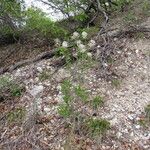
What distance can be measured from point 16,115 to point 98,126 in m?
1.28

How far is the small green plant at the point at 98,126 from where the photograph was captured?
6.03 m

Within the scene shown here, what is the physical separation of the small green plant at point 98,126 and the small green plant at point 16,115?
1040 mm

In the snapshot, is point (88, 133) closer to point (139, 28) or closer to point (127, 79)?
point (127, 79)

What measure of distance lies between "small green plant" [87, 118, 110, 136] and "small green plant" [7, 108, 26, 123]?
3.41 feet

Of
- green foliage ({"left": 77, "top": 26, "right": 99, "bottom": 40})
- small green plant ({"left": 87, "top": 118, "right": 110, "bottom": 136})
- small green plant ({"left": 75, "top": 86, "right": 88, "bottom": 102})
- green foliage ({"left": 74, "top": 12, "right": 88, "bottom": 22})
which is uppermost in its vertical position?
small green plant ({"left": 75, "top": 86, "right": 88, "bottom": 102})

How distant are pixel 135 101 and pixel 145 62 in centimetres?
103

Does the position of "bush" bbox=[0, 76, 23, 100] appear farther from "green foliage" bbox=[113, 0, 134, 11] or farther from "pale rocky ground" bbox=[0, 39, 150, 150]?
"green foliage" bbox=[113, 0, 134, 11]

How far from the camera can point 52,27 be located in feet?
27.4

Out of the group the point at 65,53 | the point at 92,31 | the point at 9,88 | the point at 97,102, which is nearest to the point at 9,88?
the point at 9,88

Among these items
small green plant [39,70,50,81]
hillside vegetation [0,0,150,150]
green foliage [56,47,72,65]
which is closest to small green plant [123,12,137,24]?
hillside vegetation [0,0,150,150]

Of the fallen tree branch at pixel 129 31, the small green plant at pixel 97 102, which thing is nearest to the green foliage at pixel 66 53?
the small green plant at pixel 97 102

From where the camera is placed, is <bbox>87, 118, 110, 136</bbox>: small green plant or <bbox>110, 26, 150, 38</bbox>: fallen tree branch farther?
<bbox>110, 26, 150, 38</bbox>: fallen tree branch

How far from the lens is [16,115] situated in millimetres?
6641

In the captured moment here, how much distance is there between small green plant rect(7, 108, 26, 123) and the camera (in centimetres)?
656
